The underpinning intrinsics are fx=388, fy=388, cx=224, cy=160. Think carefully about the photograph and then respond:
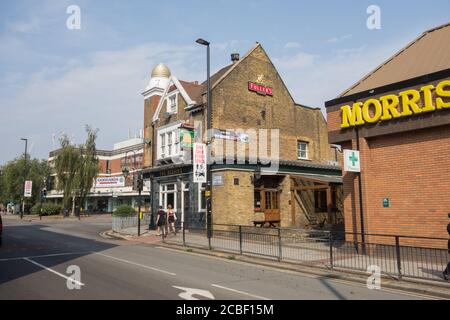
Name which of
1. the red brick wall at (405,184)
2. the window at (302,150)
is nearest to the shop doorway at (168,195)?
the window at (302,150)

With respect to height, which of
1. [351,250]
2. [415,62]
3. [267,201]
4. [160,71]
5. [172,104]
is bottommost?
[351,250]

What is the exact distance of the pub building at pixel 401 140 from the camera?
13070 millimetres

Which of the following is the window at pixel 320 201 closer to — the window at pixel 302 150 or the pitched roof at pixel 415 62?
the window at pixel 302 150

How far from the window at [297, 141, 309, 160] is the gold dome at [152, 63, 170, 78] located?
41.8 feet

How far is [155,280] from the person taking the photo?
9688 mm

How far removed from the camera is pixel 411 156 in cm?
1395

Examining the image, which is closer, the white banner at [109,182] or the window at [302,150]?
the window at [302,150]

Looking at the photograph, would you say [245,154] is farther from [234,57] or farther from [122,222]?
[122,222]

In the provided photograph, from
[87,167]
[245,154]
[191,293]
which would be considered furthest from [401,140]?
[87,167]

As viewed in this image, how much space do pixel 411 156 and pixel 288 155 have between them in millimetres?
14835

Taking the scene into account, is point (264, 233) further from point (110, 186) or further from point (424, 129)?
point (110, 186)

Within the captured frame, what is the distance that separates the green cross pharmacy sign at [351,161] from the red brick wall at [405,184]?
0.95ft

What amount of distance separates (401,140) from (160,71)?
78.1 feet

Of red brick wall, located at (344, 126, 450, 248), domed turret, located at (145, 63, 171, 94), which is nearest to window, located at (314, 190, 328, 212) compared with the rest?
red brick wall, located at (344, 126, 450, 248)
